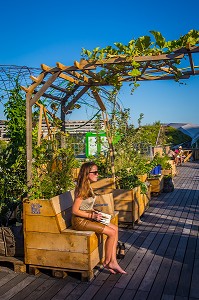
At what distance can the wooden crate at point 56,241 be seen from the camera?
11.5 ft

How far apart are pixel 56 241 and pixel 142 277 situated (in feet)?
3.13

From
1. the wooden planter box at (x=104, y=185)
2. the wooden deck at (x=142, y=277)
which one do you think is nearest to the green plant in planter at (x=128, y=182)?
the wooden planter box at (x=104, y=185)

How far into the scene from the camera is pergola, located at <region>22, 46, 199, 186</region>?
393cm

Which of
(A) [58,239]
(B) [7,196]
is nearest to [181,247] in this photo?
(A) [58,239]

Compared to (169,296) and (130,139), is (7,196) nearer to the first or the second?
(169,296)

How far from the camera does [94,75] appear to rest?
4.61 meters

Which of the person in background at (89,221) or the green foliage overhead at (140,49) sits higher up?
the green foliage overhead at (140,49)

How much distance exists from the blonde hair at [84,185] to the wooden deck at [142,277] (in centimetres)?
86

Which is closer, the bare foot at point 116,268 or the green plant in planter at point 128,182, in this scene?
the bare foot at point 116,268

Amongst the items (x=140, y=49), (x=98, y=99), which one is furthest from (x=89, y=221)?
(x=98, y=99)

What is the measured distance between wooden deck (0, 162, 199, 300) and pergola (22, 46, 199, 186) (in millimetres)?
1150

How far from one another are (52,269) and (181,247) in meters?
1.79

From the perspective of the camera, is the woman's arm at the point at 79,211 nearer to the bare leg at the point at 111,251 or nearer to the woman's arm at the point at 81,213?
the woman's arm at the point at 81,213

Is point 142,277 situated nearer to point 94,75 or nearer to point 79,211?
point 79,211
